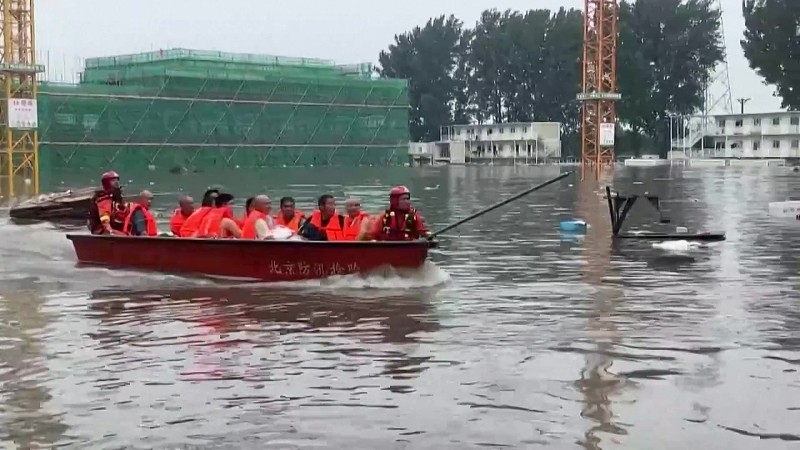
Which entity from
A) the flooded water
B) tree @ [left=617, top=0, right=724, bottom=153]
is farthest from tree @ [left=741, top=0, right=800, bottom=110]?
the flooded water

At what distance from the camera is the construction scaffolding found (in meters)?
72.8

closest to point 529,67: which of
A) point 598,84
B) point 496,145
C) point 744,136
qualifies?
point 496,145

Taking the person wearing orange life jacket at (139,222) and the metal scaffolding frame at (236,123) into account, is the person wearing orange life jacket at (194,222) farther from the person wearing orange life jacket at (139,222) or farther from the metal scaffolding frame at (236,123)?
the metal scaffolding frame at (236,123)

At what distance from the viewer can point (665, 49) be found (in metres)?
101

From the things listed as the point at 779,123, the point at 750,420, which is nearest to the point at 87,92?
Result: the point at 779,123

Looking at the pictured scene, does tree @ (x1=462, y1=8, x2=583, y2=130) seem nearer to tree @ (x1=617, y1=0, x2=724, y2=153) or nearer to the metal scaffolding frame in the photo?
tree @ (x1=617, y1=0, x2=724, y2=153)

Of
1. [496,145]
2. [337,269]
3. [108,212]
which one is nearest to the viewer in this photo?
[337,269]

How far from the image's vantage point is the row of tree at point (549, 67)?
330 ft

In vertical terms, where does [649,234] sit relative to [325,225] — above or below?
below

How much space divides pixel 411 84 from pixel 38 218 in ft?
308

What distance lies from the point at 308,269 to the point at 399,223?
1.39m

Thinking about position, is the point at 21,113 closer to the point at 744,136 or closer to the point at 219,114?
the point at 219,114

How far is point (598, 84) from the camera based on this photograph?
5847 centimetres

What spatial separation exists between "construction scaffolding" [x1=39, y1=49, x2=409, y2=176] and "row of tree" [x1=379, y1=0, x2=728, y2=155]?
66.9 ft
